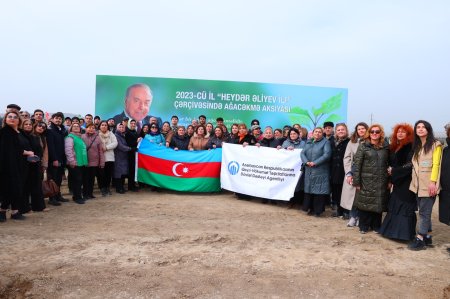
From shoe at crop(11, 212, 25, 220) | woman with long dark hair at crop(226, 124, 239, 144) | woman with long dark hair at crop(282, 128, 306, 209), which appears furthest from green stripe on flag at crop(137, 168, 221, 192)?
shoe at crop(11, 212, 25, 220)

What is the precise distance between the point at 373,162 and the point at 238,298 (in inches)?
121

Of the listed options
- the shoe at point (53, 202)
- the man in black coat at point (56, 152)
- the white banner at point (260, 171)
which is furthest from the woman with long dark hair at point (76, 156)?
the white banner at point (260, 171)

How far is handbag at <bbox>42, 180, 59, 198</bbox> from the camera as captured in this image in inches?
254

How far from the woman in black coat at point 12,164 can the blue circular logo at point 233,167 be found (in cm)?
395

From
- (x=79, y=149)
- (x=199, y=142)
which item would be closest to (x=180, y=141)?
(x=199, y=142)

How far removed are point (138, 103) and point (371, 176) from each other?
26.2 ft

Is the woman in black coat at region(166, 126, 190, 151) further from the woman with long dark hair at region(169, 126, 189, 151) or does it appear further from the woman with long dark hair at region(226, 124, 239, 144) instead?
the woman with long dark hair at region(226, 124, 239, 144)

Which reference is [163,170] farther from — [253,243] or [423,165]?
[423,165]

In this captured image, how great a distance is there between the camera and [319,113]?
11672 millimetres

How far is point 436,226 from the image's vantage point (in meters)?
6.13

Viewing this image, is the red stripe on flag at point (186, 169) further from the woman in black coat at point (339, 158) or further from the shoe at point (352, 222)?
the shoe at point (352, 222)

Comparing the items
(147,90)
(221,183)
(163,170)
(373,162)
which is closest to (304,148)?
(373,162)

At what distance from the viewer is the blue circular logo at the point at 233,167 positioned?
311 inches

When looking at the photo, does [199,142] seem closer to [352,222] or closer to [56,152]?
[56,152]
